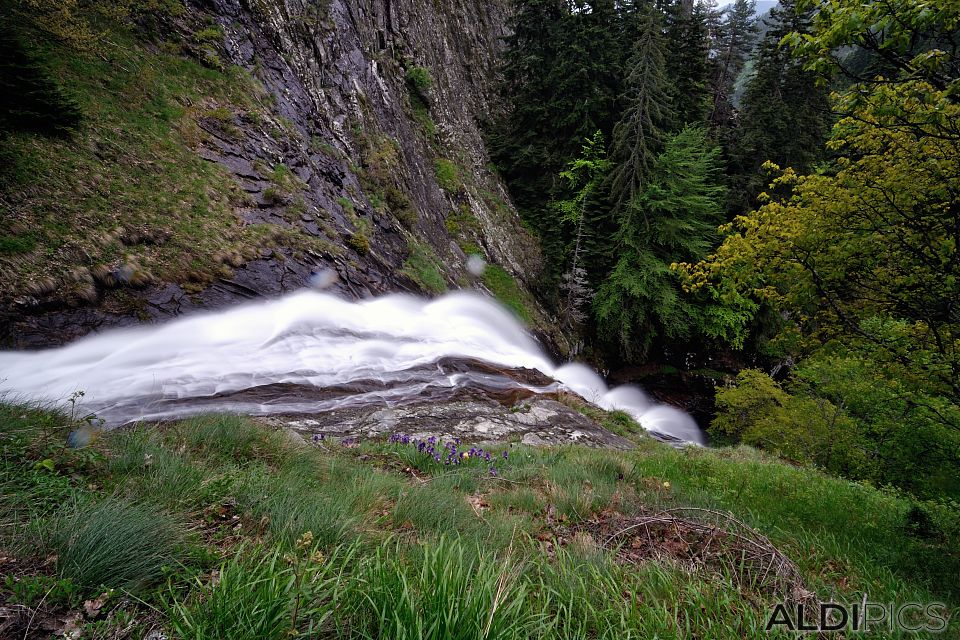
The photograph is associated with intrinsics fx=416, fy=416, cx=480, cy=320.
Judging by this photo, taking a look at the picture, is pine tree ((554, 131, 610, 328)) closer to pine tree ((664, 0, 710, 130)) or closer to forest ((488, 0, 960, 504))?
forest ((488, 0, 960, 504))

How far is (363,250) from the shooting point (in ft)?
42.0

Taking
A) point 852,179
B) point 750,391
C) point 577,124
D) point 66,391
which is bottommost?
point 750,391

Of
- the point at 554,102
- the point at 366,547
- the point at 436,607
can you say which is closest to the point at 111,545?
the point at 366,547

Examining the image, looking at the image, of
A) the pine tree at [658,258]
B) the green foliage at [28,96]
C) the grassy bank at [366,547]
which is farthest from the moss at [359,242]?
the pine tree at [658,258]

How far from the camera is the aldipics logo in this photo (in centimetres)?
232

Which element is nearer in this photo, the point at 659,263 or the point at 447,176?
the point at 659,263

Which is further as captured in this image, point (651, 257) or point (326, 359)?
point (651, 257)

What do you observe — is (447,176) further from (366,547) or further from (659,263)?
(366,547)

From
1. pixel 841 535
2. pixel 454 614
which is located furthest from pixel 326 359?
pixel 841 535

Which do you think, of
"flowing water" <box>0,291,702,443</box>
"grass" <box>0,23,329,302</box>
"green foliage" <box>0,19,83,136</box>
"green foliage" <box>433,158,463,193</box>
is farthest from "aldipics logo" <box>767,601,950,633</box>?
"green foliage" <box>433,158,463,193</box>

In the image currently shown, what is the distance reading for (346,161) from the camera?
15109mm

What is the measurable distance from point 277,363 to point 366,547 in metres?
6.78

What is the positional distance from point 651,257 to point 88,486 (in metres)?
19.2

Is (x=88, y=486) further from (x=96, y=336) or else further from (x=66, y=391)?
(x=96, y=336)
